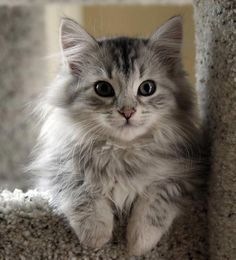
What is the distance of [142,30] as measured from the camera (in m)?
2.97

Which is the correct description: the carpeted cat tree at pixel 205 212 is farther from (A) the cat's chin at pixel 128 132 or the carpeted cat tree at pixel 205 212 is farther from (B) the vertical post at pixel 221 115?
(A) the cat's chin at pixel 128 132

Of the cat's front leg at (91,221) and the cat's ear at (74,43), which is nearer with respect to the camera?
the cat's front leg at (91,221)

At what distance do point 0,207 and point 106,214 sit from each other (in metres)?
0.26

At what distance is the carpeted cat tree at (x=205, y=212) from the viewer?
47.6 inches

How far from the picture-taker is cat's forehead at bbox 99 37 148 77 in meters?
1.36

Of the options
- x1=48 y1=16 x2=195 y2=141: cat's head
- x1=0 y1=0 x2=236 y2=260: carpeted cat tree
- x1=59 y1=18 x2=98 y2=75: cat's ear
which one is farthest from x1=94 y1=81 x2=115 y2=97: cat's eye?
x1=0 y1=0 x2=236 y2=260: carpeted cat tree

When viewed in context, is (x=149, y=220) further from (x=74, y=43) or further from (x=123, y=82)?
(x=74, y=43)

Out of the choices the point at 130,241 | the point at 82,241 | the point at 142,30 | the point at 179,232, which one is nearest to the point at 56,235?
the point at 82,241

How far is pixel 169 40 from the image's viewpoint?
4.80 ft

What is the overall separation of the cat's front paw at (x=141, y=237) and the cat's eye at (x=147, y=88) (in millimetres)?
326

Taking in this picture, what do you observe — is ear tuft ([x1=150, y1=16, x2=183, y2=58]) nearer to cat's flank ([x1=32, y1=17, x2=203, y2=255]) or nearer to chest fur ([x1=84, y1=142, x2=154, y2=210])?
cat's flank ([x1=32, y1=17, x2=203, y2=255])

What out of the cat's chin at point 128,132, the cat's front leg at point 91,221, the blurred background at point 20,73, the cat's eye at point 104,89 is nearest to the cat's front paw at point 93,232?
the cat's front leg at point 91,221

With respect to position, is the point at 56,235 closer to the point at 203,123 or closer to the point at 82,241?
the point at 82,241

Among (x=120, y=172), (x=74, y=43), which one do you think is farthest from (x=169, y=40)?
(x=120, y=172)
